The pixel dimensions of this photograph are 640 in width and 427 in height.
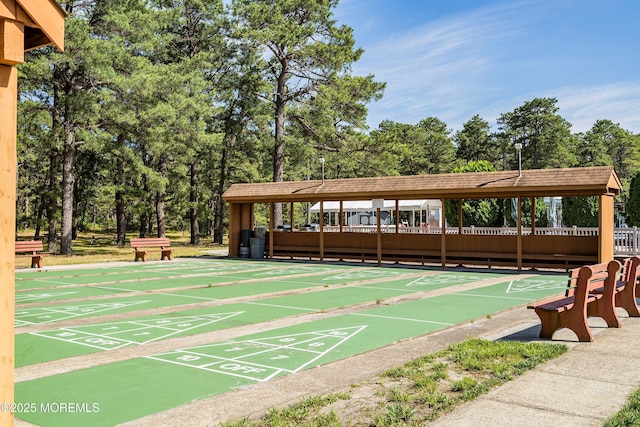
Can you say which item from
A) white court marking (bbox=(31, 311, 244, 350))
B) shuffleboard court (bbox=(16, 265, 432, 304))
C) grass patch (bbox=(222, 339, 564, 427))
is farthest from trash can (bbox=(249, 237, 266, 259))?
grass patch (bbox=(222, 339, 564, 427))

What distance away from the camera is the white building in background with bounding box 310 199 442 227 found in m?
43.3

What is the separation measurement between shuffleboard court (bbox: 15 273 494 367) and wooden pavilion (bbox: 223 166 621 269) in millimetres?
7134

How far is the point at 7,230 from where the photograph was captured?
12.7 ft

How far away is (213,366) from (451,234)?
17.0 metres

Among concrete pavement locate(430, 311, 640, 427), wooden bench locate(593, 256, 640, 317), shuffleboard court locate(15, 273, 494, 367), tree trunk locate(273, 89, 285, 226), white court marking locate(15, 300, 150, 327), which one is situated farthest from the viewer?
tree trunk locate(273, 89, 285, 226)

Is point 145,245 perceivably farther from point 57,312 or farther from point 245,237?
point 57,312

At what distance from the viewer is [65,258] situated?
25.8m

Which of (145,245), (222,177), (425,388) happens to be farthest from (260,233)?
(425,388)

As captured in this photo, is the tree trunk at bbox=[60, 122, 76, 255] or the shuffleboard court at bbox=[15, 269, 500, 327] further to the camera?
the tree trunk at bbox=[60, 122, 76, 255]

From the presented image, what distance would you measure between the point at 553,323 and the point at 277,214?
27.1 meters

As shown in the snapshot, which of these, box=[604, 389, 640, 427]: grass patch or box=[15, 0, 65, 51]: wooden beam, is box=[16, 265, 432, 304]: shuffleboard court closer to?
box=[15, 0, 65, 51]: wooden beam

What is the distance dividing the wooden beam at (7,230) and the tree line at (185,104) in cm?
2184

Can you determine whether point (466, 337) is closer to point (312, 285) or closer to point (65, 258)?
point (312, 285)

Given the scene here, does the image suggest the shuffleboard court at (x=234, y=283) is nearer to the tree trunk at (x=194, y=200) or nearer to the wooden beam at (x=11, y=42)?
the wooden beam at (x=11, y=42)
